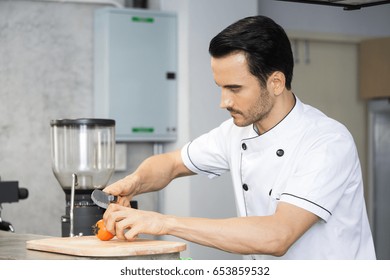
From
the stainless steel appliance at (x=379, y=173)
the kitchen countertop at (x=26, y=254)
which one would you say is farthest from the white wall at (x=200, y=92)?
the kitchen countertop at (x=26, y=254)

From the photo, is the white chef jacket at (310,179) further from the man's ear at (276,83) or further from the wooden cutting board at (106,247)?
the wooden cutting board at (106,247)

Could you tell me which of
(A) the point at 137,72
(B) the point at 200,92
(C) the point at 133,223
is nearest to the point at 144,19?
(A) the point at 137,72

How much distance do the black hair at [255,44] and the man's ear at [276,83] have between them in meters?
0.02

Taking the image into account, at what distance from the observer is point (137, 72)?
4785mm

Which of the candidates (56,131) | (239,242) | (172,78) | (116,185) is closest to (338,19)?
(172,78)

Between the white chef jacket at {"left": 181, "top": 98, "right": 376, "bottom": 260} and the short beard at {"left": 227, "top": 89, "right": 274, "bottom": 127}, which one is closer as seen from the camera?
the white chef jacket at {"left": 181, "top": 98, "right": 376, "bottom": 260}

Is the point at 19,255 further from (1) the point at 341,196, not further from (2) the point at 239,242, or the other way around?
(1) the point at 341,196

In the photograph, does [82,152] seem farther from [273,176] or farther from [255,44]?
[255,44]

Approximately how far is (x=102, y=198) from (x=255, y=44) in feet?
2.19

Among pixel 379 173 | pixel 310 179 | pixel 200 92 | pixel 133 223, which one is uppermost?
pixel 200 92

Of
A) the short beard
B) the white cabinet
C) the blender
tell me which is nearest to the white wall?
the white cabinet

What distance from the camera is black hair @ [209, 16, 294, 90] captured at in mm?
2277

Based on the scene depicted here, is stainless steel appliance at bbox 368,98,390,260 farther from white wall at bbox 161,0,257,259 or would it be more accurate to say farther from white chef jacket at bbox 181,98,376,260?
white chef jacket at bbox 181,98,376,260

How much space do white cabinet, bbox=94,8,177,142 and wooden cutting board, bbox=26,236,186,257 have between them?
263 cm
